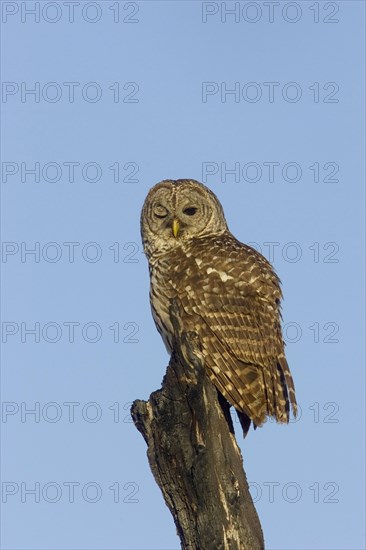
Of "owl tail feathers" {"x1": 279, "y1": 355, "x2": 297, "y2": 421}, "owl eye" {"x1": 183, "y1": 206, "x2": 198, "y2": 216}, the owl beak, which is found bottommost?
"owl tail feathers" {"x1": 279, "y1": 355, "x2": 297, "y2": 421}

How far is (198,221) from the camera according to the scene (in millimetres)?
9734

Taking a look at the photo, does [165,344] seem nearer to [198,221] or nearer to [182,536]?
[198,221]

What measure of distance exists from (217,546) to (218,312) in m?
2.67

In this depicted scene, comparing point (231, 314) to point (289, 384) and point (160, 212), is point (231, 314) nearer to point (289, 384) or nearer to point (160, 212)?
point (289, 384)

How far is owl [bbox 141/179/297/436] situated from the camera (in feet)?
25.4

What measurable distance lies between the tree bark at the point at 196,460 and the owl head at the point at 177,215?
10.8 ft

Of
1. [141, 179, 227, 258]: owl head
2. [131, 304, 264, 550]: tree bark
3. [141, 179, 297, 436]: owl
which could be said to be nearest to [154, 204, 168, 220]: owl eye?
[141, 179, 227, 258]: owl head

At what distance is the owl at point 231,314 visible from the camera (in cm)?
773

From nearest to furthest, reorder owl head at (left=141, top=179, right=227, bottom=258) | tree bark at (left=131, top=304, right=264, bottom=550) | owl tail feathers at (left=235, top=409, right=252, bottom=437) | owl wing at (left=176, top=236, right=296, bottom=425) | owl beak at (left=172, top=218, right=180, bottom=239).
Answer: tree bark at (left=131, top=304, right=264, bottom=550) → owl wing at (left=176, top=236, right=296, bottom=425) → owl tail feathers at (left=235, top=409, right=252, bottom=437) → owl beak at (left=172, top=218, right=180, bottom=239) → owl head at (left=141, top=179, right=227, bottom=258)

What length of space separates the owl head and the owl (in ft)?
0.28

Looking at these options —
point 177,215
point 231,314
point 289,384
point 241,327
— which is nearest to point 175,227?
point 177,215

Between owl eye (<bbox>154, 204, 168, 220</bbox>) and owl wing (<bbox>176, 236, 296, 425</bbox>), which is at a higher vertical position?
owl eye (<bbox>154, 204, 168, 220</bbox>)

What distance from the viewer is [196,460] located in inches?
241

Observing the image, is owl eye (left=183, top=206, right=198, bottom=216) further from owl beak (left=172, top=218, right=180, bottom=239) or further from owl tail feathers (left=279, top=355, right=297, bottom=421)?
owl tail feathers (left=279, top=355, right=297, bottom=421)
